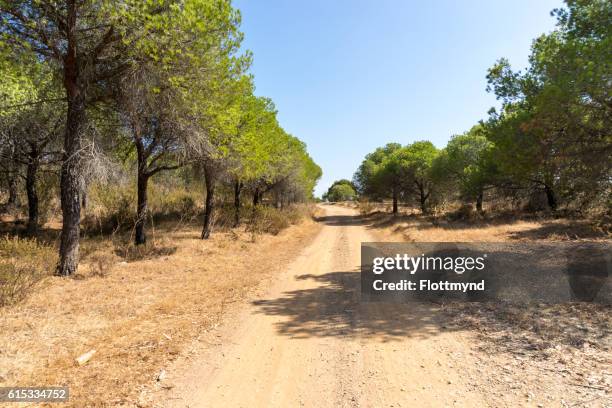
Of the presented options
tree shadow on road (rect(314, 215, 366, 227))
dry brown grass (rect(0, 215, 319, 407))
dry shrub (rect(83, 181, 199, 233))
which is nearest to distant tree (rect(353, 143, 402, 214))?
tree shadow on road (rect(314, 215, 366, 227))

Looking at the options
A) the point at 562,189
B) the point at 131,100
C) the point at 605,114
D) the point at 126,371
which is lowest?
the point at 126,371

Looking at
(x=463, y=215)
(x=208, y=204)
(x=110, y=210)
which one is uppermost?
(x=208, y=204)

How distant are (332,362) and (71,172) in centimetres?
832

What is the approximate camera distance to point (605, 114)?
8.36 metres

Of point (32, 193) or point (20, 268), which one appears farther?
point (32, 193)

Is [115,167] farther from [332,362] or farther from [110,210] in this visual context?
[110,210]

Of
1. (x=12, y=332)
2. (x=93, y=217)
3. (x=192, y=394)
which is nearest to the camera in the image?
(x=192, y=394)

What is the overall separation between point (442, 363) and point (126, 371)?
14.0 feet

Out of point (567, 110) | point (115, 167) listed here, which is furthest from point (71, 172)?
point (567, 110)

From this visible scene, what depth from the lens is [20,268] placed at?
7.56 m

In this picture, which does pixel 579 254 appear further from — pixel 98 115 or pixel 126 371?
pixel 98 115

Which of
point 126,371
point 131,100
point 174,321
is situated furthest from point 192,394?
point 131,100

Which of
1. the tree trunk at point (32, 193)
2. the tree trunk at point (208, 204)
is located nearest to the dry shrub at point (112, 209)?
the tree trunk at point (208, 204)

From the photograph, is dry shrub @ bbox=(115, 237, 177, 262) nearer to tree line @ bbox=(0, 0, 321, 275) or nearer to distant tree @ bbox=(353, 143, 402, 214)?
tree line @ bbox=(0, 0, 321, 275)
